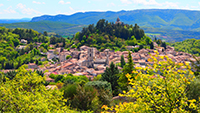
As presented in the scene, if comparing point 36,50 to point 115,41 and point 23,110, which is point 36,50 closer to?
point 115,41

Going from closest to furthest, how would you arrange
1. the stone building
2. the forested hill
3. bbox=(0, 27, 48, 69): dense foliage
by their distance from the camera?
the stone building → bbox=(0, 27, 48, 69): dense foliage → the forested hill

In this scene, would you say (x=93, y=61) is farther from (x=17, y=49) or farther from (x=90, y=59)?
(x=17, y=49)

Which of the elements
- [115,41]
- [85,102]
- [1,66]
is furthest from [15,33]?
[85,102]

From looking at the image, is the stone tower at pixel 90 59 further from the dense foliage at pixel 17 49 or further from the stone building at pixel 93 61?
the dense foliage at pixel 17 49

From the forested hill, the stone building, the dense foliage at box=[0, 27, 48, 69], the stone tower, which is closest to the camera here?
the stone building

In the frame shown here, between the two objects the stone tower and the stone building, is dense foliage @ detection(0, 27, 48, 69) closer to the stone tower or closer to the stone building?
the stone tower

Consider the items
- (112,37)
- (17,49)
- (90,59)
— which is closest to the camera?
(90,59)

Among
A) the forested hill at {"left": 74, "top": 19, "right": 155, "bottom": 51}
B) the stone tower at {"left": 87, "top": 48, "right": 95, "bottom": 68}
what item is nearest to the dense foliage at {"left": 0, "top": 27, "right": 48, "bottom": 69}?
the forested hill at {"left": 74, "top": 19, "right": 155, "bottom": 51}

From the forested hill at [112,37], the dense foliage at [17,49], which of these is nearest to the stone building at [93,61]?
the forested hill at [112,37]

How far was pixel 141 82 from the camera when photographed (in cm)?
868

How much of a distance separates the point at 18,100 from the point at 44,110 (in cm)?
198

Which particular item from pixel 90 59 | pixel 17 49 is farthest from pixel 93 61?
pixel 17 49

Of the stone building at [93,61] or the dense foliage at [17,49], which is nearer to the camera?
the stone building at [93,61]

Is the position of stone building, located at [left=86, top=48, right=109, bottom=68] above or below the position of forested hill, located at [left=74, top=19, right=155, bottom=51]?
below
